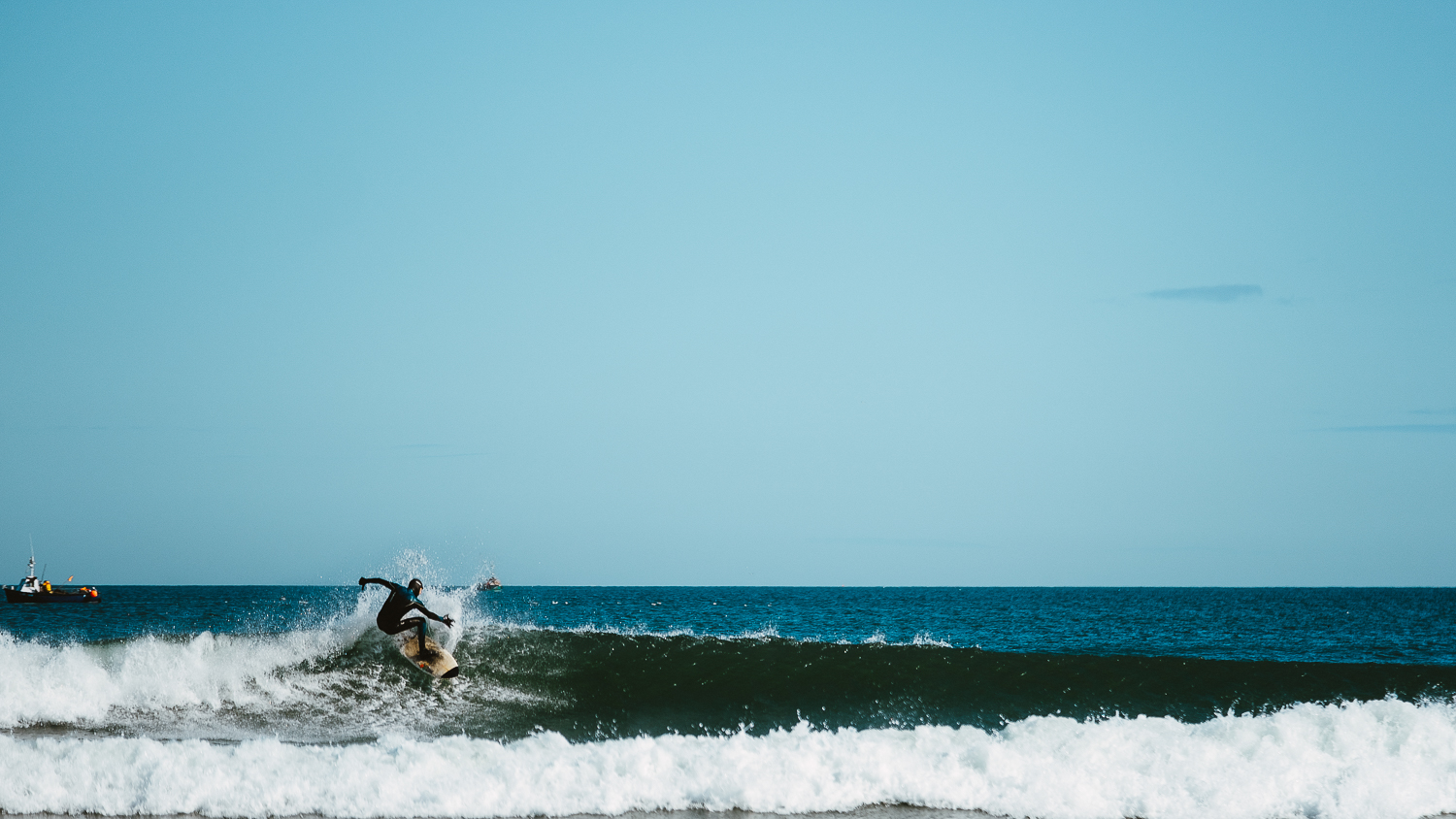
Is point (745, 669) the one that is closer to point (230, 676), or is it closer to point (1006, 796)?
point (1006, 796)

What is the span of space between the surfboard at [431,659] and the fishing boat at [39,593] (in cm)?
6550

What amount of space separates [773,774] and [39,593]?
75422mm

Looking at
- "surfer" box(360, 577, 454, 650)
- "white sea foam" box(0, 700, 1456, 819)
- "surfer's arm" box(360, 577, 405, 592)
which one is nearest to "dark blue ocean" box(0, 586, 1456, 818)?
"white sea foam" box(0, 700, 1456, 819)

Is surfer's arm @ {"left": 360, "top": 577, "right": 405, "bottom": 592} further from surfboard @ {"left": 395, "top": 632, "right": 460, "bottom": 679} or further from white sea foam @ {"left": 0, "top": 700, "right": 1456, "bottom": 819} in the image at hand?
white sea foam @ {"left": 0, "top": 700, "right": 1456, "bottom": 819}

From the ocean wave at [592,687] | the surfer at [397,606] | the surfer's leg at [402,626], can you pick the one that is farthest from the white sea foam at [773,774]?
the surfer's leg at [402,626]

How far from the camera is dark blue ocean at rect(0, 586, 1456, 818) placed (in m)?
10.6

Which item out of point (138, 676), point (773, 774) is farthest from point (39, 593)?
point (773, 774)

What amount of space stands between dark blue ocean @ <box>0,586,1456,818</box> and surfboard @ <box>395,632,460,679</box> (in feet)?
0.60

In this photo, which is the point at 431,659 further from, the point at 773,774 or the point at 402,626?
the point at 773,774

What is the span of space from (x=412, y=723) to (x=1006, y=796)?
7715 millimetres

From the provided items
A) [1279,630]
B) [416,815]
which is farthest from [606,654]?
[1279,630]

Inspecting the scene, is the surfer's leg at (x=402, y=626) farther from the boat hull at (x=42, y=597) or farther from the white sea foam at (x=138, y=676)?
the boat hull at (x=42, y=597)

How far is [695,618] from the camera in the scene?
6725cm

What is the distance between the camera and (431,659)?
1567 centimetres
